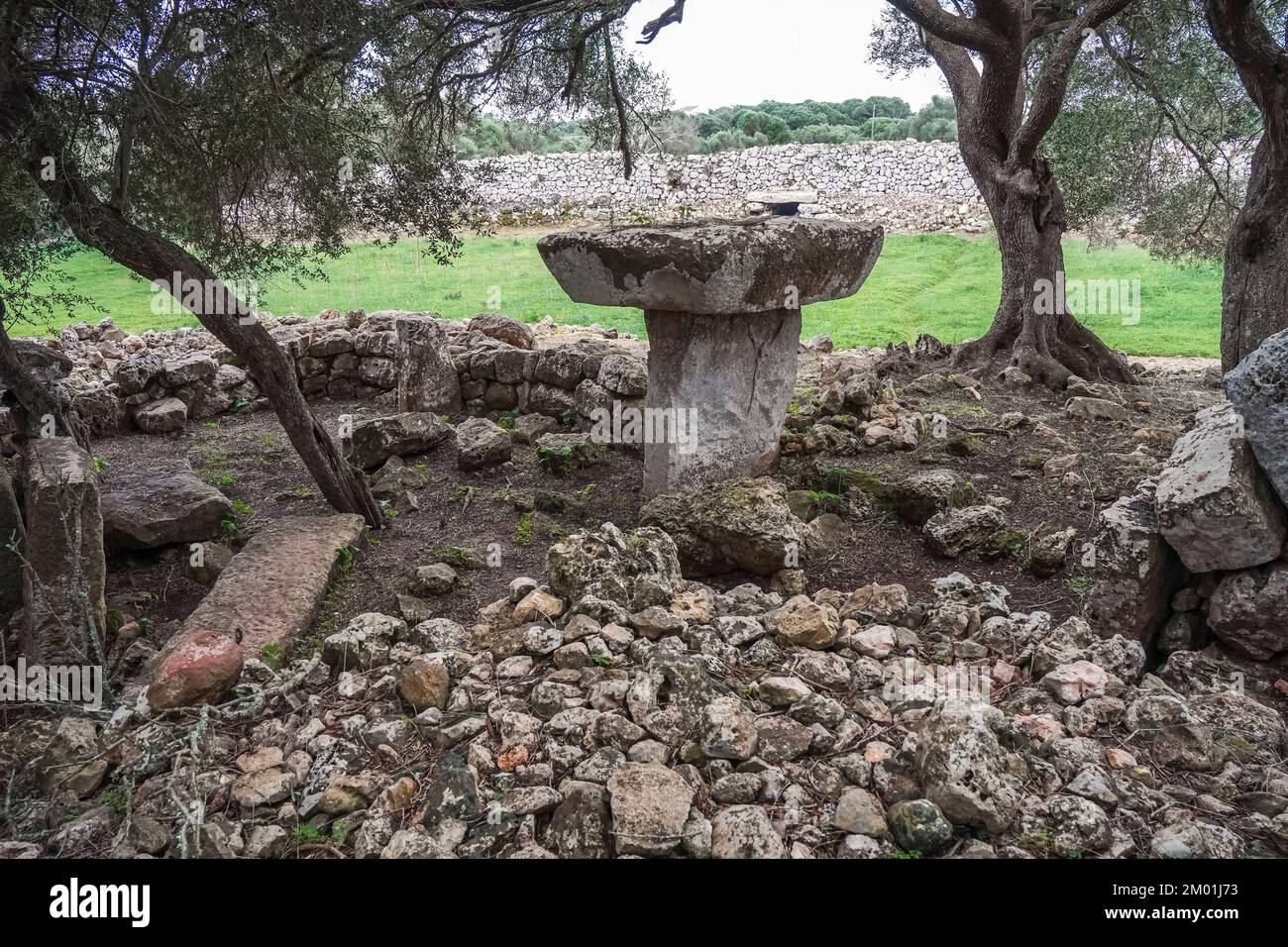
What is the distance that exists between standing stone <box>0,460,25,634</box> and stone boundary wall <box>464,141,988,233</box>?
690 inches

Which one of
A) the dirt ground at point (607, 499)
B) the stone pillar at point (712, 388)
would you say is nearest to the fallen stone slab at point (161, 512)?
the dirt ground at point (607, 499)

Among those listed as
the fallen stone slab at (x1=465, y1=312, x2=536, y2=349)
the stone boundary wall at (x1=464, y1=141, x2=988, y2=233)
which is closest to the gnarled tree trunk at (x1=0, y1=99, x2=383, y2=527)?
the fallen stone slab at (x1=465, y1=312, x2=536, y2=349)

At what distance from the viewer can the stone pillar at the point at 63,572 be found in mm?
4227

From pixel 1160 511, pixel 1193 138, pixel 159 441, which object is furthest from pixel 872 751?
pixel 1193 138

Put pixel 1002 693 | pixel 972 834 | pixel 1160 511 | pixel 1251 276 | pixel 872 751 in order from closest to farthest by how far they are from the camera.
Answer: pixel 972 834, pixel 872 751, pixel 1002 693, pixel 1160 511, pixel 1251 276

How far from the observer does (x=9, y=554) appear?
15.6 ft

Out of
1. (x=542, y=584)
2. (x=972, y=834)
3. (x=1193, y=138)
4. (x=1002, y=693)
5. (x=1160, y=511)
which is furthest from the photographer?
(x=1193, y=138)

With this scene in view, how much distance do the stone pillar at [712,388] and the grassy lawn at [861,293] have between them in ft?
21.7

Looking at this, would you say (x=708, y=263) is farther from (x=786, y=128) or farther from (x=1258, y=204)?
(x=786, y=128)

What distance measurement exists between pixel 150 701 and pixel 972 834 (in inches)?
127

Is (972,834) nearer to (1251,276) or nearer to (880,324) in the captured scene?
(1251,276)

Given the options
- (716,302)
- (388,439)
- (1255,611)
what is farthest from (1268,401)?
(388,439)

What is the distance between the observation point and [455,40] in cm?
852
